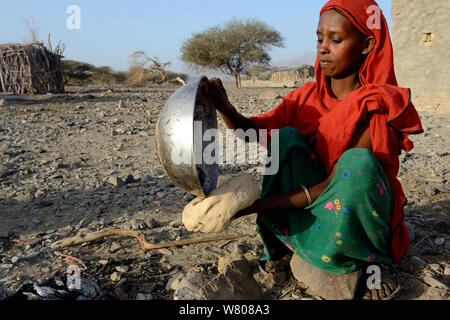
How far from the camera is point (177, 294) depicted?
5.69ft

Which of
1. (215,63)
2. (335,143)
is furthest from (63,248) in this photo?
(215,63)

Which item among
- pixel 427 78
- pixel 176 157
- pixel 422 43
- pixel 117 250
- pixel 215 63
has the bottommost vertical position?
pixel 117 250

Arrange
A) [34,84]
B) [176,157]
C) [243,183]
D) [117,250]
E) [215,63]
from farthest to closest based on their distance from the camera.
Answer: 1. [215,63]
2. [34,84]
3. [117,250]
4. [243,183]
5. [176,157]

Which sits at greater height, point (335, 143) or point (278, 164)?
point (335, 143)

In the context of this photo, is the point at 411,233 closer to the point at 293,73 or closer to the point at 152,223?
the point at 152,223

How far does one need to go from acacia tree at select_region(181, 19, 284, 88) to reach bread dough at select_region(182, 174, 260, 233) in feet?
71.0

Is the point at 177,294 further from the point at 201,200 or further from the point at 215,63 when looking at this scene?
the point at 215,63

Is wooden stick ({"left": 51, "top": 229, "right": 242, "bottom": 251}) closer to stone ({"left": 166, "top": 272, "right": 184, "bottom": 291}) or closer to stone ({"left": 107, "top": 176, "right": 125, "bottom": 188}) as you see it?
stone ({"left": 166, "top": 272, "right": 184, "bottom": 291})

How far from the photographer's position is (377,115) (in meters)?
1.68

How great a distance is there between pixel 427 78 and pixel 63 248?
6658mm

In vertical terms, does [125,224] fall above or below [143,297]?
above

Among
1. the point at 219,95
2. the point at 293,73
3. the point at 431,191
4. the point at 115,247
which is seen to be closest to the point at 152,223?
the point at 115,247

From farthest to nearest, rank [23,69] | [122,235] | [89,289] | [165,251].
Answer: [23,69], [122,235], [165,251], [89,289]

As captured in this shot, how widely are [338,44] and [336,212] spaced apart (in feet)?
2.69
